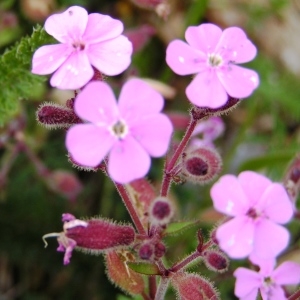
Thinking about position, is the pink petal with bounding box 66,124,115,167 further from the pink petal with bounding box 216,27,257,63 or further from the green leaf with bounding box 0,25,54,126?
the green leaf with bounding box 0,25,54,126

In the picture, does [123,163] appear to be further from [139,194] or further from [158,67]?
[158,67]

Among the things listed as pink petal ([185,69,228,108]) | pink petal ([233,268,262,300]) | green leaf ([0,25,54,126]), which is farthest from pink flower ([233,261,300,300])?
green leaf ([0,25,54,126])

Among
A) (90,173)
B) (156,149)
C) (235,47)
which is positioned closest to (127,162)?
(156,149)

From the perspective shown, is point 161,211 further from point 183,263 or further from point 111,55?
point 111,55

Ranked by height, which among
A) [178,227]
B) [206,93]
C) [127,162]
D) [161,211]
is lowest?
[178,227]

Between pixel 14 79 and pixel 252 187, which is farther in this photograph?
pixel 14 79

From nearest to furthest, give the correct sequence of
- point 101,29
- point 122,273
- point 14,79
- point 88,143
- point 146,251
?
point 88,143, point 146,251, point 101,29, point 122,273, point 14,79
